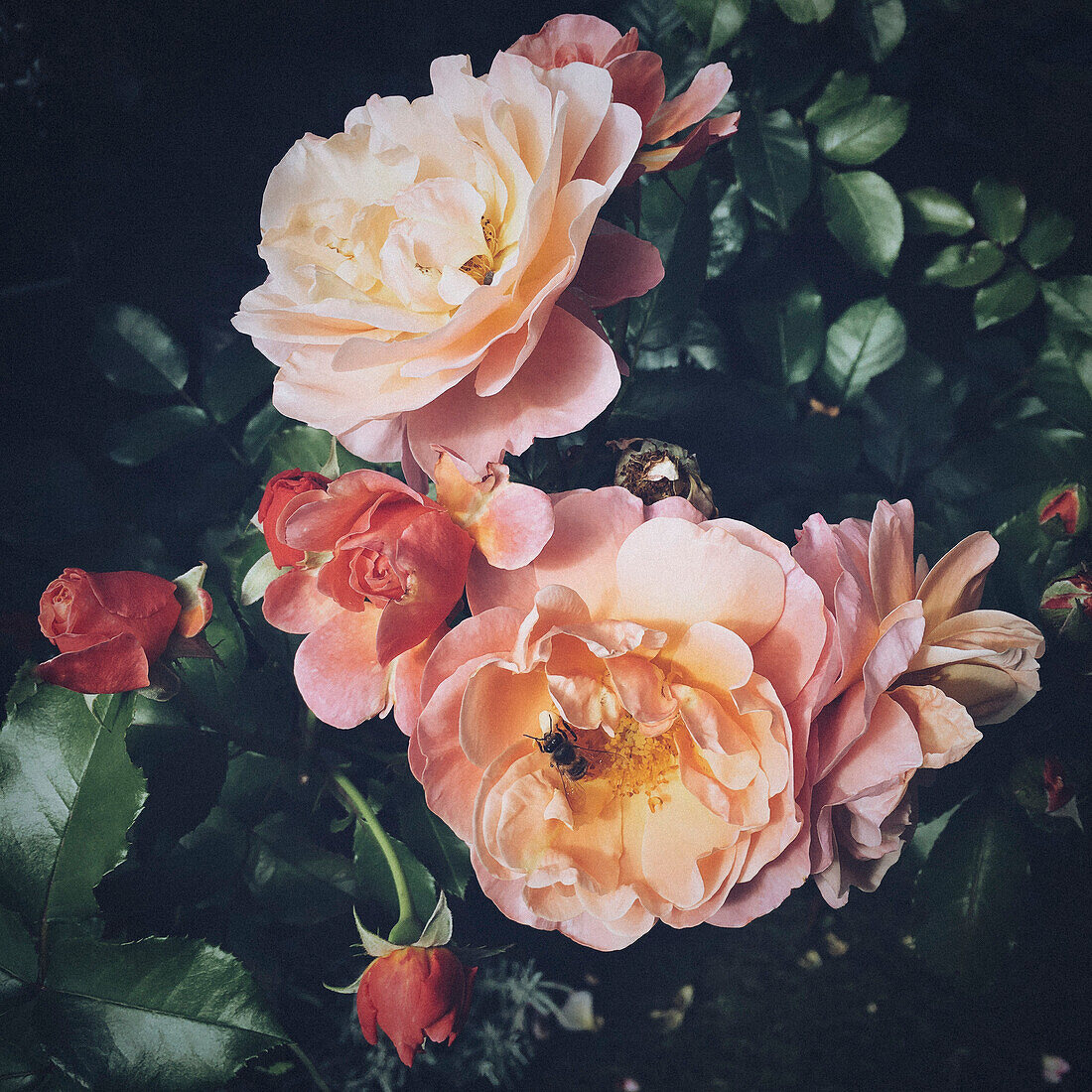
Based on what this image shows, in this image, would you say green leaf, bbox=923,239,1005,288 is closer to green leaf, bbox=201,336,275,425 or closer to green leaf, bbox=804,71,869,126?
green leaf, bbox=804,71,869,126

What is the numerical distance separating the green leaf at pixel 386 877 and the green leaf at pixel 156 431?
32cm

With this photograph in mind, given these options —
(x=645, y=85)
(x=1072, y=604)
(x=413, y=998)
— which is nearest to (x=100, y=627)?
(x=413, y=998)

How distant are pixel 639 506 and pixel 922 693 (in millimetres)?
133

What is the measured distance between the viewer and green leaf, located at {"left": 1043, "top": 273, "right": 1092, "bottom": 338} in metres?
0.58

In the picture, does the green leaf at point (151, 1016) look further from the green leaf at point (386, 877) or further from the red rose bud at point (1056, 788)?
the red rose bud at point (1056, 788)

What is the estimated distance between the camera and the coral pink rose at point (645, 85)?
344 mm

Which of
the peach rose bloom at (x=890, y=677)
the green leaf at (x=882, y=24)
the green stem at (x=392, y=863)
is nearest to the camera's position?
the peach rose bloom at (x=890, y=677)

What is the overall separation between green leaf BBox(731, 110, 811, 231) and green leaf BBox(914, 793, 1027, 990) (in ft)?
1.34

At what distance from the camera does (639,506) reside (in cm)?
31

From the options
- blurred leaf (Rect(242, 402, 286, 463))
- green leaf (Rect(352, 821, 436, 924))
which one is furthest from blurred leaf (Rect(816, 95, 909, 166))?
green leaf (Rect(352, 821, 436, 924))

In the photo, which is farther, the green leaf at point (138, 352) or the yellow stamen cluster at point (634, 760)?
the green leaf at point (138, 352)

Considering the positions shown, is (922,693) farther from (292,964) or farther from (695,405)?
(292,964)

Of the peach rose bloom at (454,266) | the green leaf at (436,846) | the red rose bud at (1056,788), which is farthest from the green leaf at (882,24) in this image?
the green leaf at (436,846)

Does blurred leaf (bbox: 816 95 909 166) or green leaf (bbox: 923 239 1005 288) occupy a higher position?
blurred leaf (bbox: 816 95 909 166)
